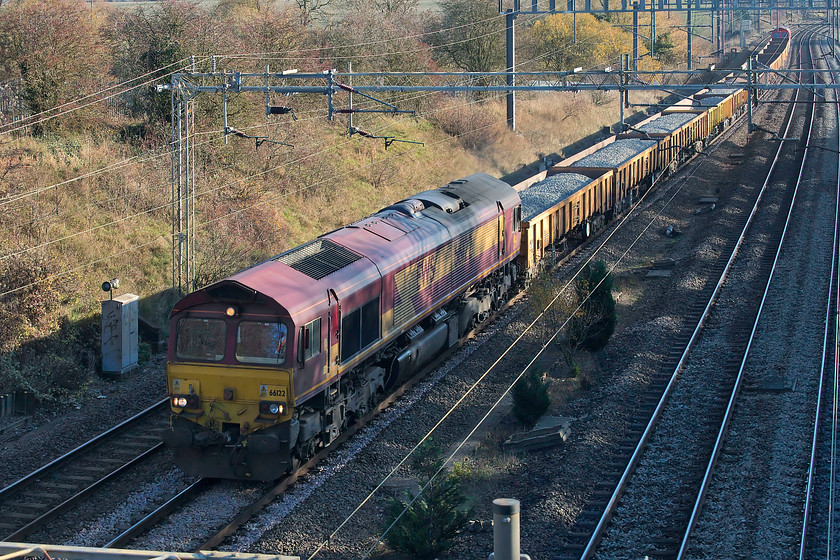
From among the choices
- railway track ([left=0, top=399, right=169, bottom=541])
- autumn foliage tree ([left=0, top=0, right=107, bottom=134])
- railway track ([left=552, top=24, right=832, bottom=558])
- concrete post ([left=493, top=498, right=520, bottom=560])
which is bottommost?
railway track ([left=0, top=399, right=169, bottom=541])

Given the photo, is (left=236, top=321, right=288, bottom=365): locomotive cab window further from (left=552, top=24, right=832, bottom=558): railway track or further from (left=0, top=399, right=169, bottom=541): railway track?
(left=552, top=24, right=832, bottom=558): railway track

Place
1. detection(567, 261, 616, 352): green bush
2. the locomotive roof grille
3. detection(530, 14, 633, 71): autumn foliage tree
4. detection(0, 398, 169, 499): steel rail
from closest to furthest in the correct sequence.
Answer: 1. detection(0, 398, 169, 499): steel rail
2. the locomotive roof grille
3. detection(567, 261, 616, 352): green bush
4. detection(530, 14, 633, 71): autumn foliage tree

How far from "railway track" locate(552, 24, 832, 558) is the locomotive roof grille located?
5.38 m

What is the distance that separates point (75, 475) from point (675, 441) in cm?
970

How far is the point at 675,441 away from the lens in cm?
1536

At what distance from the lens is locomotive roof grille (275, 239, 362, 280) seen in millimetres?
14703

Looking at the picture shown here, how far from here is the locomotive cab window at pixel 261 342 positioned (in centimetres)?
1320

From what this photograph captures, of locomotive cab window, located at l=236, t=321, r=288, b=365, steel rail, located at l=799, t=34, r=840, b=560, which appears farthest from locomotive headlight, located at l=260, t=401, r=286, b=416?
steel rail, located at l=799, t=34, r=840, b=560

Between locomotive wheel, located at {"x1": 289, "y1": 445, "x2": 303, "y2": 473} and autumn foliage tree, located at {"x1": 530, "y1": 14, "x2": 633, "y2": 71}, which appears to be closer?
locomotive wheel, located at {"x1": 289, "y1": 445, "x2": 303, "y2": 473}

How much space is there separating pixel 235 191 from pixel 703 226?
16.2 meters

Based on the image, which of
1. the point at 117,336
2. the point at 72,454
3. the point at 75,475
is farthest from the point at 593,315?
the point at 75,475

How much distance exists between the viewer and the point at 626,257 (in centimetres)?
2872

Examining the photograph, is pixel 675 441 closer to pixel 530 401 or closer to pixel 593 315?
pixel 530 401

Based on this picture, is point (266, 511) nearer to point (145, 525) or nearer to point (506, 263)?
point (145, 525)
